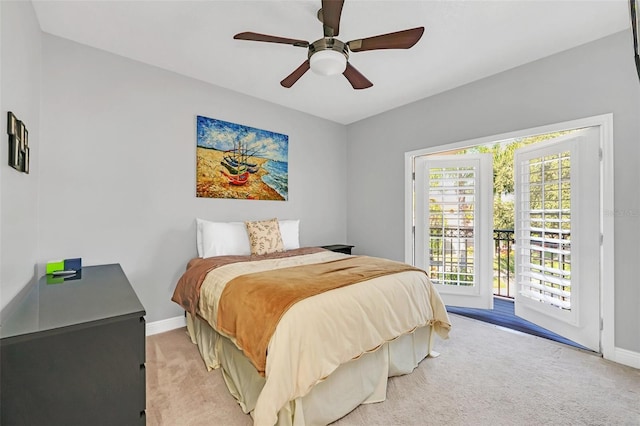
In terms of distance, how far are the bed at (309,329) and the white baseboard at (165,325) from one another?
0.61 m

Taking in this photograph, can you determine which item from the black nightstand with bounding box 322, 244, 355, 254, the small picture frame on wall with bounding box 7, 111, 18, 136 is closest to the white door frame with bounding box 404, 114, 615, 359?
the black nightstand with bounding box 322, 244, 355, 254

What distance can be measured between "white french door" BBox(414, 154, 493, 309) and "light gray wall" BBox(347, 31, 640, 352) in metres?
0.30

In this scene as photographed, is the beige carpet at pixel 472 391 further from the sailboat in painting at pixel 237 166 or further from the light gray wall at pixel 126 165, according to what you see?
the sailboat in painting at pixel 237 166

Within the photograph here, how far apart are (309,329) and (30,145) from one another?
2.39 metres

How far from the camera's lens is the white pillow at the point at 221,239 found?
301 cm

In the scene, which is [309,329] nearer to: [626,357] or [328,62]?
[328,62]

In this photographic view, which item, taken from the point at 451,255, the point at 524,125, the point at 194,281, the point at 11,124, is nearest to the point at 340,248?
the point at 451,255

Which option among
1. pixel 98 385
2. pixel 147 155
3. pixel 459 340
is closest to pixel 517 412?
pixel 459 340

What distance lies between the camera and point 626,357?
A: 2346 mm

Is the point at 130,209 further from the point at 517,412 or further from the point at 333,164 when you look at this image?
the point at 517,412

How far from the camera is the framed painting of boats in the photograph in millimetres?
3277

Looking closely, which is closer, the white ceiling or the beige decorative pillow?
the white ceiling

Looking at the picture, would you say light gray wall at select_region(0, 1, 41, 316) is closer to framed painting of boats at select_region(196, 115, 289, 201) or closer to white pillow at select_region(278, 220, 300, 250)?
framed painting of boats at select_region(196, 115, 289, 201)

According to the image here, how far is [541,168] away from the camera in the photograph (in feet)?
9.87
